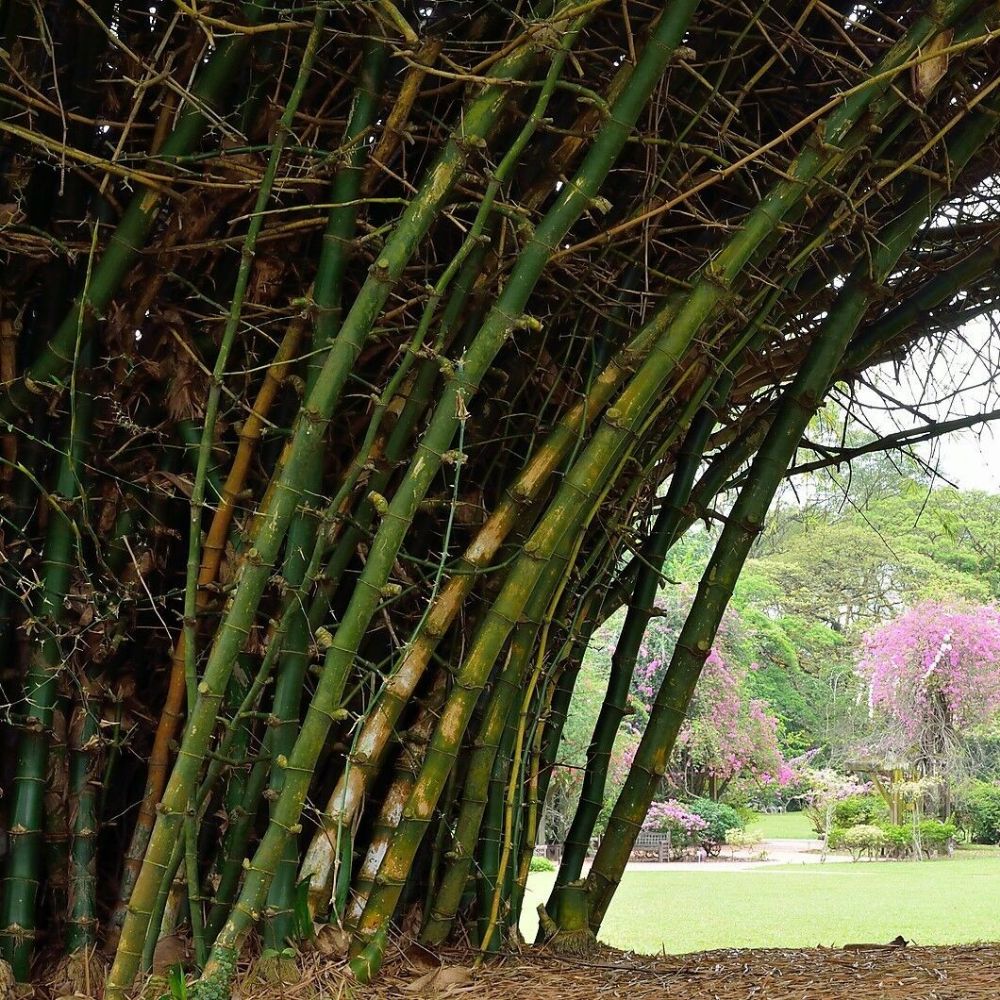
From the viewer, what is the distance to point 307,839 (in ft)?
4.91

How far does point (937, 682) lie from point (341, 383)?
486 inches

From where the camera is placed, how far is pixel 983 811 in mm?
12859

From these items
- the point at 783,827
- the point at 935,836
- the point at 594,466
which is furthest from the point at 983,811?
the point at 594,466

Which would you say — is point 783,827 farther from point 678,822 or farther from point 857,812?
point 678,822

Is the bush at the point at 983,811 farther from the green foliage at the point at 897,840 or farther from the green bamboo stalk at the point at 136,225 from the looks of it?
the green bamboo stalk at the point at 136,225

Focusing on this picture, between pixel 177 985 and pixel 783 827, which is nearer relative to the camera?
pixel 177 985

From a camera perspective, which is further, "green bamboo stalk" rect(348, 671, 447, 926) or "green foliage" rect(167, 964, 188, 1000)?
"green bamboo stalk" rect(348, 671, 447, 926)

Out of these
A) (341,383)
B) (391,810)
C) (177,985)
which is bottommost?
(177,985)

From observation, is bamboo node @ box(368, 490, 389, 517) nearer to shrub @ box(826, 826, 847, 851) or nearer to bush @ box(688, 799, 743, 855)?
bush @ box(688, 799, 743, 855)

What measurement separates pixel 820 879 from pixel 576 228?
26.5ft

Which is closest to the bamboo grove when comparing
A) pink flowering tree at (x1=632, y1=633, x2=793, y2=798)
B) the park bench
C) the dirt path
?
the dirt path

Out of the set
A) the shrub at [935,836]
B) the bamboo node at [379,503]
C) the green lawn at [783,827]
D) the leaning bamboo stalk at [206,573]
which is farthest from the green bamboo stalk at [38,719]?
the green lawn at [783,827]

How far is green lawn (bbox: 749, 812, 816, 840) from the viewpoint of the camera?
1437 cm

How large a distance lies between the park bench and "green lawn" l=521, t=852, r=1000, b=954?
1.83m
